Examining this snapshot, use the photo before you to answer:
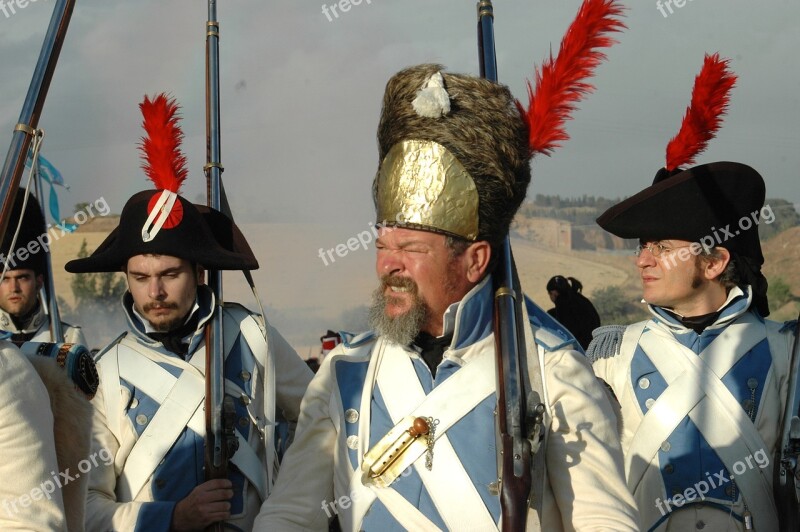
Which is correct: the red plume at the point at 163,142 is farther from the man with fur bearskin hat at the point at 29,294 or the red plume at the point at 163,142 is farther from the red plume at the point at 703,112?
the red plume at the point at 703,112

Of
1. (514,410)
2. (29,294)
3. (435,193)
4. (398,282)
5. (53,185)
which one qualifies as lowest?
(514,410)

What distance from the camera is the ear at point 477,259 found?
11.2 feet

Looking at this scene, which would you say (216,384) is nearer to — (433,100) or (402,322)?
(402,322)

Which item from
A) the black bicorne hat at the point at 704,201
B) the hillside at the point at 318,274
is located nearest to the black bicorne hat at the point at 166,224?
the black bicorne hat at the point at 704,201

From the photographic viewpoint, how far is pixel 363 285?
16.1 metres

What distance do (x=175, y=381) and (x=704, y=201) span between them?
245 cm

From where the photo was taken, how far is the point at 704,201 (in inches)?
187

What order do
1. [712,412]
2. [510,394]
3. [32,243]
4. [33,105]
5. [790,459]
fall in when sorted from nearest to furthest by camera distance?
1. [33,105]
2. [510,394]
3. [790,459]
4. [712,412]
5. [32,243]

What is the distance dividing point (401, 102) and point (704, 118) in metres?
1.87

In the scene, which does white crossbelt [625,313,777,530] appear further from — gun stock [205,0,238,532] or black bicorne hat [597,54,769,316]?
gun stock [205,0,238,532]

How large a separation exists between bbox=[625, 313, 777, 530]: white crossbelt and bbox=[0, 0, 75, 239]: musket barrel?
2829mm

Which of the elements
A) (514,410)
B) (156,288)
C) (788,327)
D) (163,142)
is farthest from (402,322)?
(163,142)

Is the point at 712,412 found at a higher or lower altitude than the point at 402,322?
lower

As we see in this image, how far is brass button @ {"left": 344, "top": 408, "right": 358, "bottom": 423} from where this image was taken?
3.36 metres
